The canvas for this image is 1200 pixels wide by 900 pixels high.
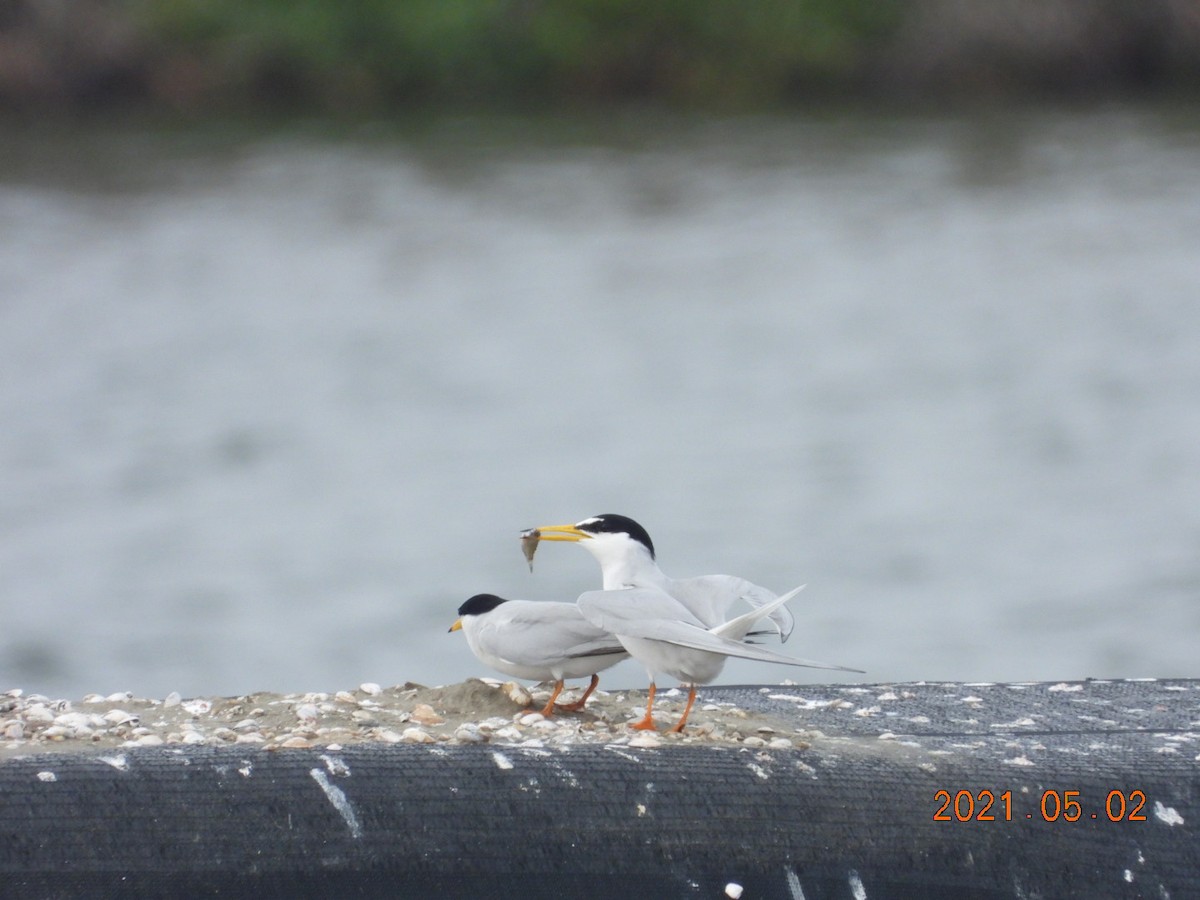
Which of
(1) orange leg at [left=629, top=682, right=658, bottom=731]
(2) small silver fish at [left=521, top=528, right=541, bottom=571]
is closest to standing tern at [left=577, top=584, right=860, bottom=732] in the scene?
(1) orange leg at [left=629, top=682, right=658, bottom=731]

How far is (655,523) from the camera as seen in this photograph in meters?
15.6

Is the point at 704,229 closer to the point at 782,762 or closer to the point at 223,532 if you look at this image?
the point at 223,532

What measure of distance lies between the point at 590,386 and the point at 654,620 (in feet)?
55.8

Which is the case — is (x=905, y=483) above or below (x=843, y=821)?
above

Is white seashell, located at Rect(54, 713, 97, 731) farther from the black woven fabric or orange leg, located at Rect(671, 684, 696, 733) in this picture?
orange leg, located at Rect(671, 684, 696, 733)

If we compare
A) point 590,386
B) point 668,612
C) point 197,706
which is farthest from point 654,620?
point 590,386

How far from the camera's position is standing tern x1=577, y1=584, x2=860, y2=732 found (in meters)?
3.62

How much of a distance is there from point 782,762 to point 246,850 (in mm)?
1046

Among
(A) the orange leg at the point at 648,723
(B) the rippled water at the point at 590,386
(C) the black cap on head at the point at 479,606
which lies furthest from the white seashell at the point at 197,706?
(B) the rippled water at the point at 590,386

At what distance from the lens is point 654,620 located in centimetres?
368

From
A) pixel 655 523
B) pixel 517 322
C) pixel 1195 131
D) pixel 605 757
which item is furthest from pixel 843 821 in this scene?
pixel 1195 131

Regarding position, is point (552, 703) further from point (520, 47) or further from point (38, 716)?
point (520, 47)

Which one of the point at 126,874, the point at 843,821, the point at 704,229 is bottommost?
the point at 126,874

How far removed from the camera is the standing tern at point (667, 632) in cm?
362
